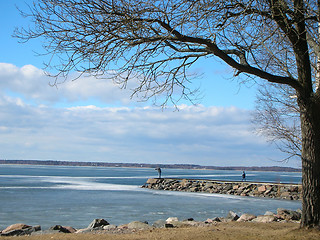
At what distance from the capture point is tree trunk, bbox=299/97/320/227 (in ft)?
30.5

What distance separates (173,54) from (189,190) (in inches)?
1262

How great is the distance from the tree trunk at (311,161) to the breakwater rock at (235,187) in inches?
889

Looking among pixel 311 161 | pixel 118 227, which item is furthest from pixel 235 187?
pixel 311 161

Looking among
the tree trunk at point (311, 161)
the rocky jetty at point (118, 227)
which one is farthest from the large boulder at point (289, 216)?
the tree trunk at point (311, 161)

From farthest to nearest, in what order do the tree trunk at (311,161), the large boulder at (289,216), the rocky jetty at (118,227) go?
the large boulder at (289,216)
the rocky jetty at (118,227)
the tree trunk at (311,161)

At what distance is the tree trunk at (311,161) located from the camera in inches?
366

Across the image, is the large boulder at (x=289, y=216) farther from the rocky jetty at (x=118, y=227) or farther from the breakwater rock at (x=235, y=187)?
the breakwater rock at (x=235, y=187)

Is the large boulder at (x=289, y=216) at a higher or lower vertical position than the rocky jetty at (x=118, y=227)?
higher

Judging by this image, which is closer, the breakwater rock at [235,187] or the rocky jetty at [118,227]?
the rocky jetty at [118,227]

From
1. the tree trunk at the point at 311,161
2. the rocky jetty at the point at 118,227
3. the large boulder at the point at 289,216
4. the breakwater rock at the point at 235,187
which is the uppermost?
the tree trunk at the point at 311,161

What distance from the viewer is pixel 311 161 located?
934 cm

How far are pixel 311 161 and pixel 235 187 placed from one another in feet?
95.9

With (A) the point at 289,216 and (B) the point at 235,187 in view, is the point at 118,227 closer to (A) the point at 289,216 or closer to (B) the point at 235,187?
(A) the point at 289,216

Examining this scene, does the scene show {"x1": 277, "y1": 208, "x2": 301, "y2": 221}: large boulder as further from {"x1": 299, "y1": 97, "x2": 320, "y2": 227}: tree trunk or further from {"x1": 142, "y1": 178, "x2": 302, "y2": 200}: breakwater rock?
{"x1": 142, "y1": 178, "x2": 302, "y2": 200}: breakwater rock
